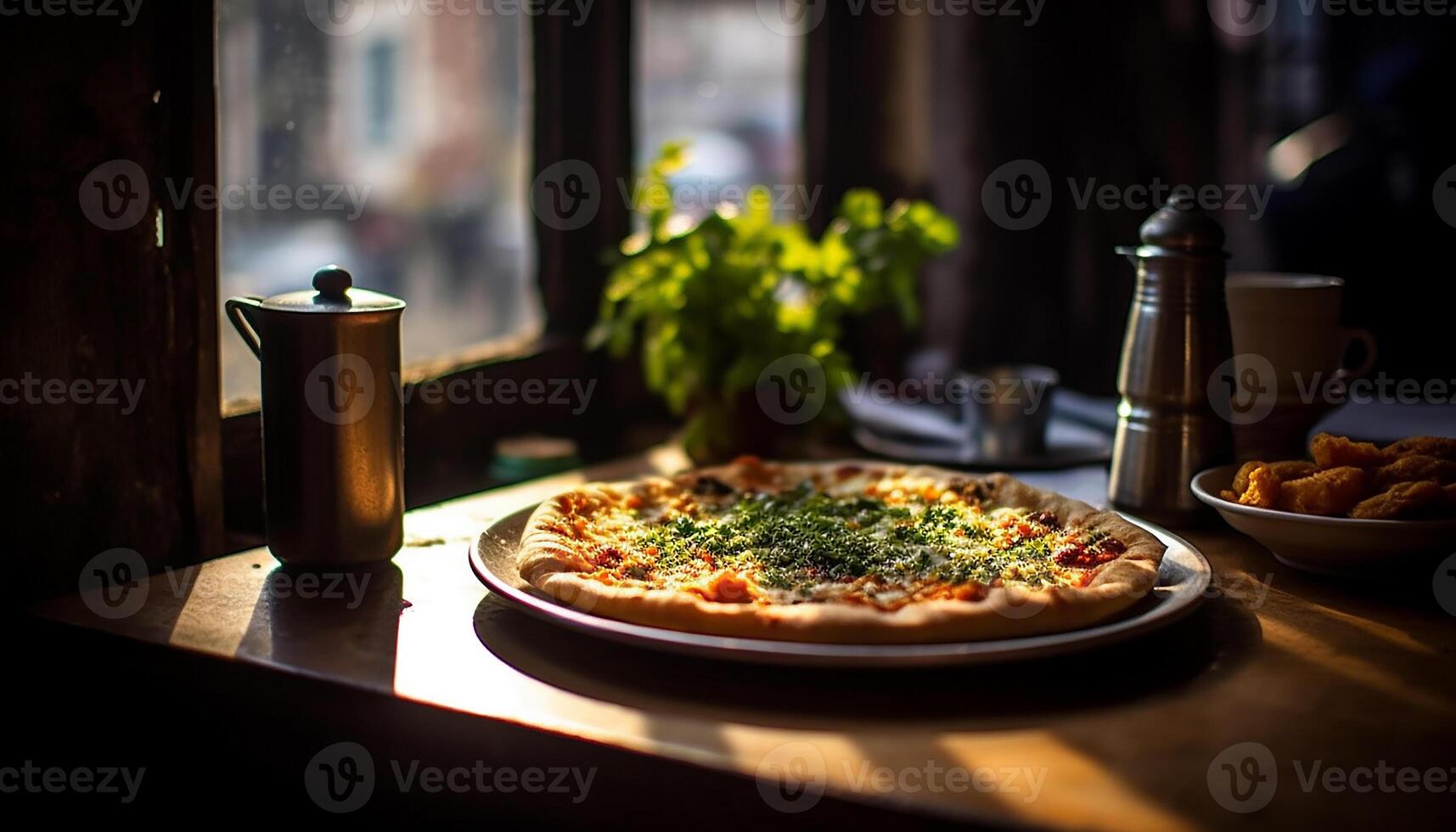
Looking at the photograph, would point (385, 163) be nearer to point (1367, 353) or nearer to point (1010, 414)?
point (1010, 414)

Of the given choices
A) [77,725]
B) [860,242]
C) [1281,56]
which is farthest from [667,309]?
[1281,56]

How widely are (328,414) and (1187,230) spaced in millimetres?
1236

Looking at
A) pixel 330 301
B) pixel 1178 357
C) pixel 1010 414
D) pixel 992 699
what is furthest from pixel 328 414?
pixel 1010 414

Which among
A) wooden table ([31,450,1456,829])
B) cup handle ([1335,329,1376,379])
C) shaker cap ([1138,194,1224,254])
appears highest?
shaker cap ([1138,194,1224,254])

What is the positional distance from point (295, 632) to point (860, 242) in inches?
→ 58.8

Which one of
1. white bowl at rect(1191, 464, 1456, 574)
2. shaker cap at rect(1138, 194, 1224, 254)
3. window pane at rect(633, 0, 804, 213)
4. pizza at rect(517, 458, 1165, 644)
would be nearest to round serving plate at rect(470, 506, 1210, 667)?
pizza at rect(517, 458, 1165, 644)

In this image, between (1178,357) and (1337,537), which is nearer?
(1337,537)

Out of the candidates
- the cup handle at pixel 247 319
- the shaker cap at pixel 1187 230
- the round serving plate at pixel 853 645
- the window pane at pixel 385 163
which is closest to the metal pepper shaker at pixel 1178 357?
the shaker cap at pixel 1187 230

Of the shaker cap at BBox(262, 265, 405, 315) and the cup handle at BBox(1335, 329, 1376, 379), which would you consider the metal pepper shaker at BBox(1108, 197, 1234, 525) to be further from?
the shaker cap at BBox(262, 265, 405, 315)

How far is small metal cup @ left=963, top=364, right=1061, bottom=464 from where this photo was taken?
251cm

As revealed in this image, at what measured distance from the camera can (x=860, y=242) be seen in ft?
8.60

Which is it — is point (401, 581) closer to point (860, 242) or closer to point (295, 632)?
point (295, 632)

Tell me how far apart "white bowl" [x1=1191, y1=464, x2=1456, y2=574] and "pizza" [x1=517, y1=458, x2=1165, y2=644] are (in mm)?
144

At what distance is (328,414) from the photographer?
1616mm
